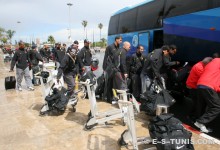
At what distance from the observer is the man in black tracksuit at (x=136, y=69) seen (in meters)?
7.91

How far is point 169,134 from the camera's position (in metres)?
3.68

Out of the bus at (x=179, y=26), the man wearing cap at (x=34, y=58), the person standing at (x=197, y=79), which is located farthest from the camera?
the man wearing cap at (x=34, y=58)

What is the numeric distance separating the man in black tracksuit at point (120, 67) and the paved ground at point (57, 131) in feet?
2.38

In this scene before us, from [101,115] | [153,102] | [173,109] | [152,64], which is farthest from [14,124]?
[173,109]

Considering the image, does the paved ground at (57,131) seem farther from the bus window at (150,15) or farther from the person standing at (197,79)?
the bus window at (150,15)

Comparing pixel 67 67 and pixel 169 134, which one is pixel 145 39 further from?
pixel 169 134

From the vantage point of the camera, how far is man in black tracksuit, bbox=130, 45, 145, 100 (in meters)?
7.91

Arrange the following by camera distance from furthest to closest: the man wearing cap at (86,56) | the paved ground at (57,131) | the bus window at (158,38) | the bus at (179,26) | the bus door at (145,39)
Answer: the bus door at (145,39) → the bus window at (158,38) → the man wearing cap at (86,56) → the bus at (179,26) → the paved ground at (57,131)

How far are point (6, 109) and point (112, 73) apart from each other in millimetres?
3384

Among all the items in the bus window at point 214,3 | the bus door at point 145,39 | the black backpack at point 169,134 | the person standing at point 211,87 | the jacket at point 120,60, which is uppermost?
the bus window at point 214,3

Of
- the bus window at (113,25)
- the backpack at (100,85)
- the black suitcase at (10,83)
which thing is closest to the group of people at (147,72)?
the backpack at (100,85)

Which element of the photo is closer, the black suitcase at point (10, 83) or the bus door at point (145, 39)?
the bus door at point (145, 39)

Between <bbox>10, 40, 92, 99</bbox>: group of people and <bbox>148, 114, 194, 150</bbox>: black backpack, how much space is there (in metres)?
3.41

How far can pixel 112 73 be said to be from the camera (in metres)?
7.01
